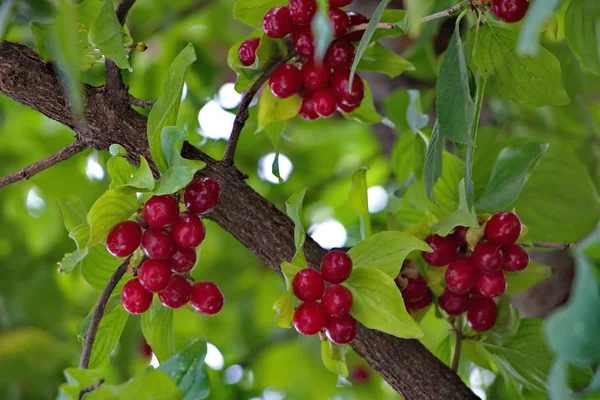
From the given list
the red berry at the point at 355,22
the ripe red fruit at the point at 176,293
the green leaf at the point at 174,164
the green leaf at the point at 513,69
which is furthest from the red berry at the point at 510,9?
the ripe red fruit at the point at 176,293

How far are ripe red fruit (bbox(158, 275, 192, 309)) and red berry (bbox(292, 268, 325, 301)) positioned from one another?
0.15 m

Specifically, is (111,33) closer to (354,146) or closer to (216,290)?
(216,290)

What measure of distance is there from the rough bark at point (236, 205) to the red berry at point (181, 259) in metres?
0.06

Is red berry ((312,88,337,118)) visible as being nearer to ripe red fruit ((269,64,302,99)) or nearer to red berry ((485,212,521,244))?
ripe red fruit ((269,64,302,99))

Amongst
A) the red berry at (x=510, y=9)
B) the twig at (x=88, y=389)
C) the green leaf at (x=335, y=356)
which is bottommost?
the green leaf at (x=335, y=356)

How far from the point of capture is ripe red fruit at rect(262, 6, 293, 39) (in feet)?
2.86

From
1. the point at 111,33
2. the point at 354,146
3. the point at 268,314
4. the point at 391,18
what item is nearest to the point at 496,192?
the point at 391,18

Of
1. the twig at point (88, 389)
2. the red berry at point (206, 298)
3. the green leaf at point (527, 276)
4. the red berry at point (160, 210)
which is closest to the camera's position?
the twig at point (88, 389)

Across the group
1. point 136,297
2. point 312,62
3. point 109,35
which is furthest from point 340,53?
point 136,297

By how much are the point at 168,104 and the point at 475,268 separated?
430 millimetres

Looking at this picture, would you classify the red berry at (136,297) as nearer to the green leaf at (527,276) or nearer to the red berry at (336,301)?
the red berry at (336,301)

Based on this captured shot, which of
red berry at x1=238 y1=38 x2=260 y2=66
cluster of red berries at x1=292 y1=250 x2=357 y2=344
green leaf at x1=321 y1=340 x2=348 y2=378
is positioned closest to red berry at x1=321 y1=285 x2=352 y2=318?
cluster of red berries at x1=292 y1=250 x2=357 y2=344

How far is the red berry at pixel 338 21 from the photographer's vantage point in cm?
85

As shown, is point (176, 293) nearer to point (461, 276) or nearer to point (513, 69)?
point (461, 276)
